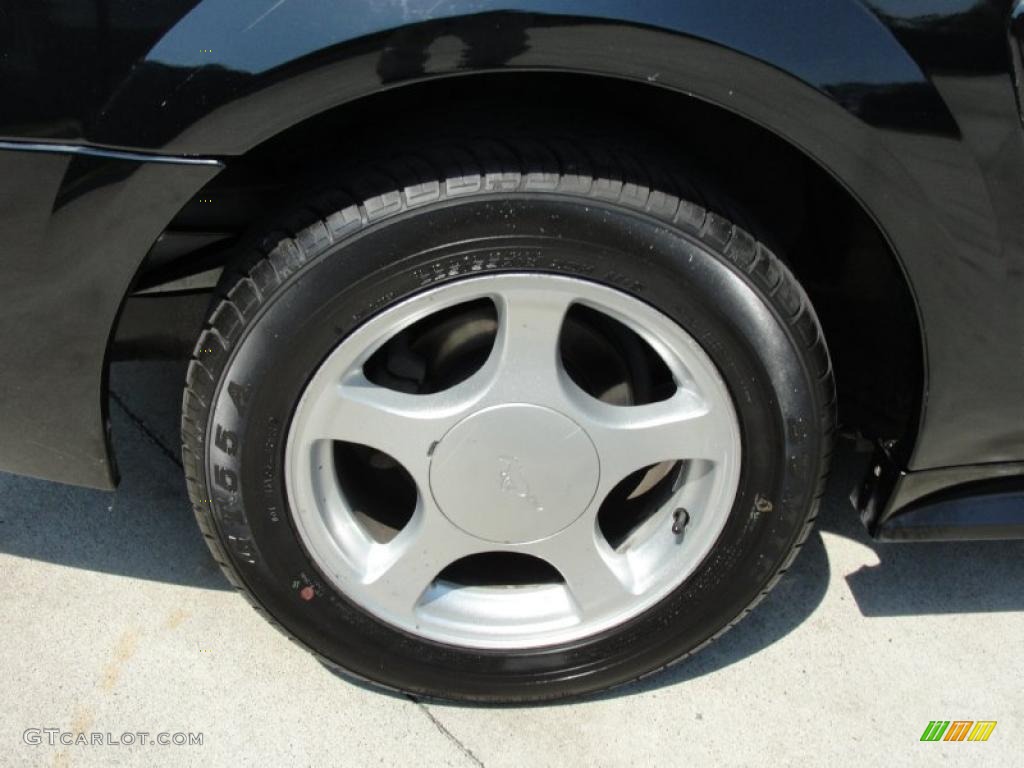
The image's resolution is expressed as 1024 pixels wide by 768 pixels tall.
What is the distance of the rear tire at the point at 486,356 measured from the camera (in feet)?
4.84

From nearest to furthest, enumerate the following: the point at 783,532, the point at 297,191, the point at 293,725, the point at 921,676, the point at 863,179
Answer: the point at 863,179 < the point at 297,191 < the point at 783,532 < the point at 293,725 < the point at 921,676

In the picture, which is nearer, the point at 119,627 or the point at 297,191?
the point at 297,191

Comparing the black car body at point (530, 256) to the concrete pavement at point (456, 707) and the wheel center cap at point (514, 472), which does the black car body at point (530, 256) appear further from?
the concrete pavement at point (456, 707)

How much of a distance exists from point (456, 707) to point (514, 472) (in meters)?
0.56

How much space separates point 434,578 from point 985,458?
1.00 metres

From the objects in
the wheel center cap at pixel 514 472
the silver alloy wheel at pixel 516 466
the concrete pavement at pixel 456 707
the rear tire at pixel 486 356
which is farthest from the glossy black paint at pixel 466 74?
the concrete pavement at pixel 456 707

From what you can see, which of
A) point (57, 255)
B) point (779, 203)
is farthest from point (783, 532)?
point (57, 255)

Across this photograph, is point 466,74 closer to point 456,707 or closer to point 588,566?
point 588,566

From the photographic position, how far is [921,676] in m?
2.02

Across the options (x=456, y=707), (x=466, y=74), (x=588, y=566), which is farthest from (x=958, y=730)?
(x=466, y=74)

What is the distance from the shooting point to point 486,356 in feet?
5.92

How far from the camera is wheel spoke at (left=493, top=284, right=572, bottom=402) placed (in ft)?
5.06

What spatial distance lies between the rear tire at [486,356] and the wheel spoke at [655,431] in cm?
5

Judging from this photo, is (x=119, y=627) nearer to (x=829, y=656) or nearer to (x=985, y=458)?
(x=829, y=656)
